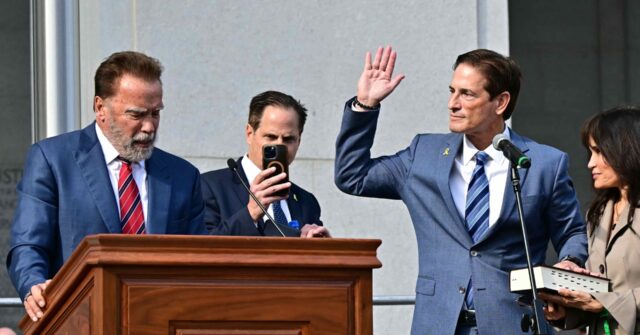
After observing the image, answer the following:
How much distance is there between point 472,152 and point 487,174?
114 millimetres

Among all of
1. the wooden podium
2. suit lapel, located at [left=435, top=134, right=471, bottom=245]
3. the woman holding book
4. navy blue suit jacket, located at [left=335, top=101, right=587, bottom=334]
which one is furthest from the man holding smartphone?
the wooden podium

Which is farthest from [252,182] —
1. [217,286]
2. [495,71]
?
[217,286]

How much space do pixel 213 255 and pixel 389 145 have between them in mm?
4045

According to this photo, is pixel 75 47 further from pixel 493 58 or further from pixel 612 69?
pixel 612 69

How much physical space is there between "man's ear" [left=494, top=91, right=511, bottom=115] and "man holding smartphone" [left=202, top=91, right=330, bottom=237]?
0.85m

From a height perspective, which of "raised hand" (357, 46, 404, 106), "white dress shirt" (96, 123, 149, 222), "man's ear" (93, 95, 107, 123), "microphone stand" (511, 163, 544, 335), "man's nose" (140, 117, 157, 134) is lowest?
"microphone stand" (511, 163, 544, 335)

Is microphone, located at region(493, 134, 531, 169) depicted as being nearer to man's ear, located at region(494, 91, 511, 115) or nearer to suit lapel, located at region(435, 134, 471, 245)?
suit lapel, located at region(435, 134, 471, 245)

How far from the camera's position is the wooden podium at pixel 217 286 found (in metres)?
4.43

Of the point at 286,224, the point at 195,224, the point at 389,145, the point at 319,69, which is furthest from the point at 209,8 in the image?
the point at 195,224

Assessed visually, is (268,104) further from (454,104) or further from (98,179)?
(98,179)

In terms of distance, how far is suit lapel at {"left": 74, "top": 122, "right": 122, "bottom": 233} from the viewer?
18.1 feet

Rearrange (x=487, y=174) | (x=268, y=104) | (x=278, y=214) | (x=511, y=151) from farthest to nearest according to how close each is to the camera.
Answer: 1. (x=268, y=104)
2. (x=278, y=214)
3. (x=487, y=174)
4. (x=511, y=151)

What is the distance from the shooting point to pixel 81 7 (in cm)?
827

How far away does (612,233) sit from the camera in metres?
6.11
